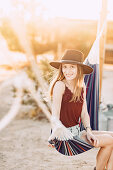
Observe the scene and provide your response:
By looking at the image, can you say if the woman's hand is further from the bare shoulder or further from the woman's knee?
the bare shoulder

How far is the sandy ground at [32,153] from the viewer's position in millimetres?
2080

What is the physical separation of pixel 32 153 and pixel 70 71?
114 cm

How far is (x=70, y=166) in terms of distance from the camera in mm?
2082

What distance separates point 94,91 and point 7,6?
248 inches

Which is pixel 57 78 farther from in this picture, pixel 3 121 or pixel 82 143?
pixel 3 121

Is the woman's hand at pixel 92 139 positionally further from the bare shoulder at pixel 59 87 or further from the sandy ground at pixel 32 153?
the sandy ground at pixel 32 153

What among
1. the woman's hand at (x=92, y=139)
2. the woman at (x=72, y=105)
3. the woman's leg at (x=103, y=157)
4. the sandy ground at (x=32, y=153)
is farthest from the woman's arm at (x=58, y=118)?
the sandy ground at (x=32, y=153)

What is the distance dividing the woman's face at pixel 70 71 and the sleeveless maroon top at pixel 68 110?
8 centimetres

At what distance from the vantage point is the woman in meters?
1.56

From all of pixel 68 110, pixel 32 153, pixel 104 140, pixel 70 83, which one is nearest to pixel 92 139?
pixel 104 140

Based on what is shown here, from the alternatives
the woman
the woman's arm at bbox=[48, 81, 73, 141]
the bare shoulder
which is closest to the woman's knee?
the woman

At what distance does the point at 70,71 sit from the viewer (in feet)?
5.31

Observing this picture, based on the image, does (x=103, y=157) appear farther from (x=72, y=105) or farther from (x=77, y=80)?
(x=77, y=80)

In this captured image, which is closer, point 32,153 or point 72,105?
point 72,105
